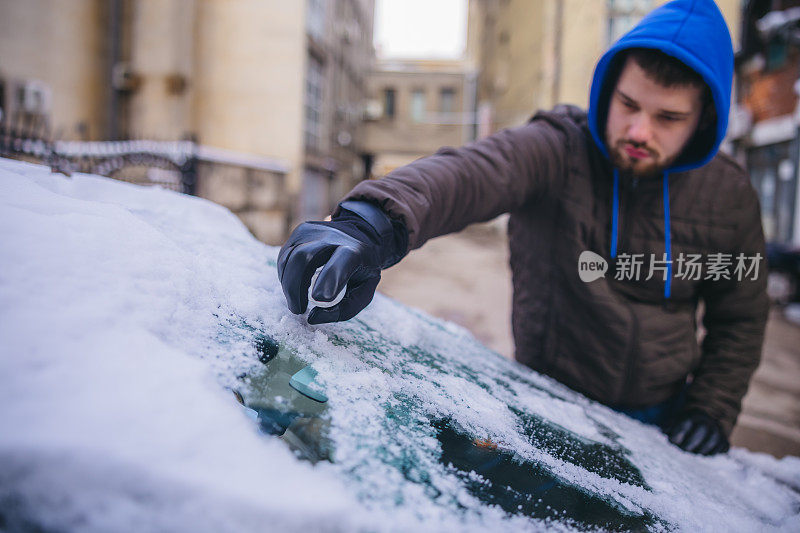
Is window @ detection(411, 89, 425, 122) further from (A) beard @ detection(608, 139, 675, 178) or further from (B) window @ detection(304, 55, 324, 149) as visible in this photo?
(A) beard @ detection(608, 139, 675, 178)

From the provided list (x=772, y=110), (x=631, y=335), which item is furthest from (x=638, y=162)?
(x=772, y=110)

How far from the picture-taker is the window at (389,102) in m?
24.4

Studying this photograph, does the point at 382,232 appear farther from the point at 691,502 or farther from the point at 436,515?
the point at 691,502

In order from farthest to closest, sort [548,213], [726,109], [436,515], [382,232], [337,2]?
[337,2] → [548,213] → [726,109] → [382,232] → [436,515]

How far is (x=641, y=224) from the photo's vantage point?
1.47 meters

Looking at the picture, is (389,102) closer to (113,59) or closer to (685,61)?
(113,59)

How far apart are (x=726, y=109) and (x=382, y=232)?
1202mm

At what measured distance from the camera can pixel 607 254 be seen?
1.48m

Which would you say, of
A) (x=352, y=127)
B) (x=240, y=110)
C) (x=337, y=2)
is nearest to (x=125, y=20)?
(x=240, y=110)

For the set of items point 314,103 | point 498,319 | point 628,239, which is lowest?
point 498,319

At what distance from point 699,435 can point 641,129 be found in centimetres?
96

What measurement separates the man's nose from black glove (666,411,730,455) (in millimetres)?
917

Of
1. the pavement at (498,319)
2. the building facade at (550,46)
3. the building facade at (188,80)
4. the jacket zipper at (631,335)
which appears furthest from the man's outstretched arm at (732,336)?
the building facade at (550,46)

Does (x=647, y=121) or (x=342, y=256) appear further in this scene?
(x=647, y=121)
